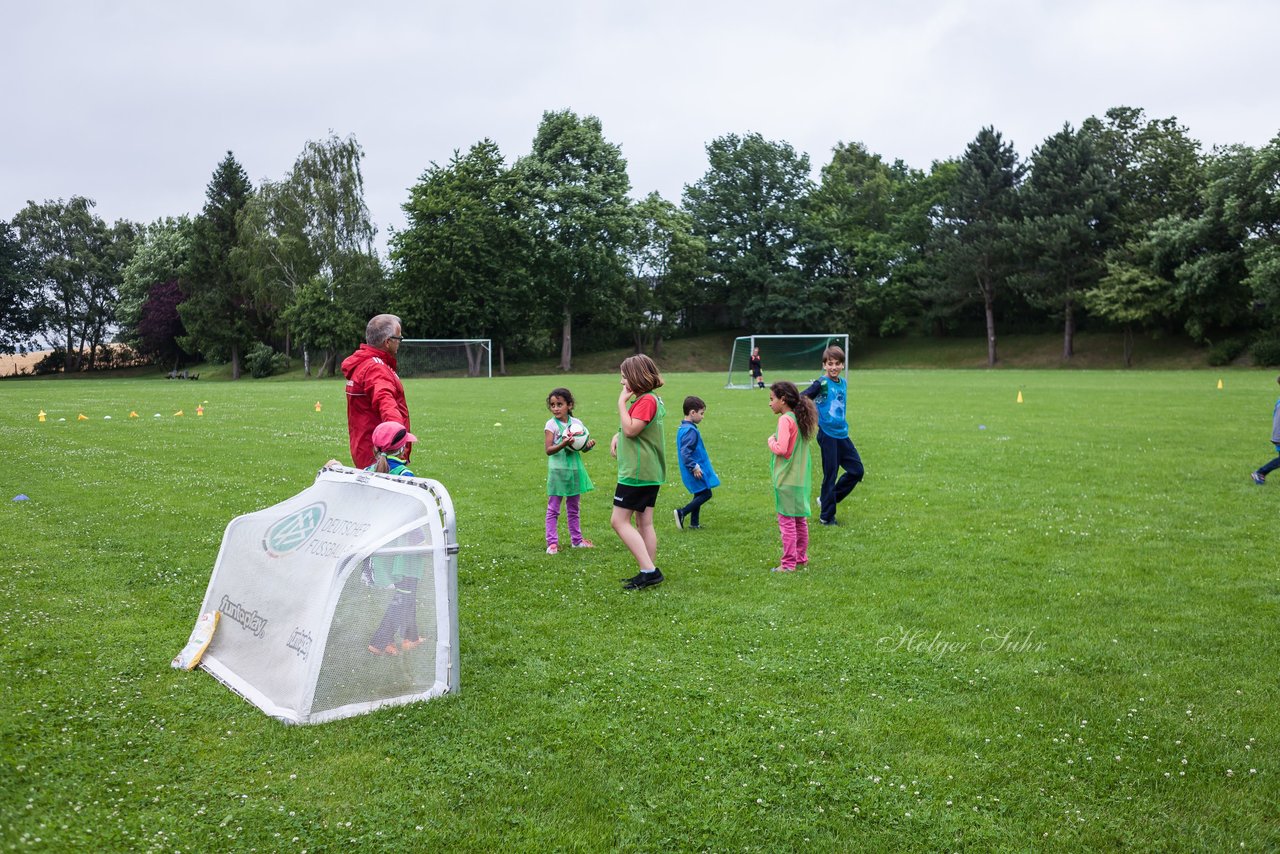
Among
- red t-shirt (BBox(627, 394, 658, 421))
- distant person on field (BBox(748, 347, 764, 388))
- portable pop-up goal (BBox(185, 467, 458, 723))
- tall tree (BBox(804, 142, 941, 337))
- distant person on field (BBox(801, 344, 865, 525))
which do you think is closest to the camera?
portable pop-up goal (BBox(185, 467, 458, 723))

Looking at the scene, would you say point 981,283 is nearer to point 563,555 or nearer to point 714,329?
point 714,329

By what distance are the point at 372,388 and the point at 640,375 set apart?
85.8 inches

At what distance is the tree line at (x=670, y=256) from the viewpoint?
55719 millimetres

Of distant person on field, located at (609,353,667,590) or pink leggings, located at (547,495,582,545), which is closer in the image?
distant person on field, located at (609,353,667,590)

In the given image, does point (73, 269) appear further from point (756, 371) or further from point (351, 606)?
point (351, 606)

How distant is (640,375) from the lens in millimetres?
7270

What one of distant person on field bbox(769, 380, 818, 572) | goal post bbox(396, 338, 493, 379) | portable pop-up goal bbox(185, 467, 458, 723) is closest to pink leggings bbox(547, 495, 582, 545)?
distant person on field bbox(769, 380, 818, 572)

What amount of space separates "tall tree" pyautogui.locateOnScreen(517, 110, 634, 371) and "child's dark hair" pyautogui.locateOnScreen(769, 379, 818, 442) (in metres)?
53.9

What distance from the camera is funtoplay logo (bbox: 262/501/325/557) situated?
205 inches

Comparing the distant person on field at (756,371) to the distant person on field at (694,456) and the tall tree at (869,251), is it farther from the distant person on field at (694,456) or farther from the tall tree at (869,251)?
the tall tree at (869,251)

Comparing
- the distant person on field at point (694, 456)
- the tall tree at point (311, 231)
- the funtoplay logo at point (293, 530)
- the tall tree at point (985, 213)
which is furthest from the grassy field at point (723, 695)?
the tall tree at point (985, 213)

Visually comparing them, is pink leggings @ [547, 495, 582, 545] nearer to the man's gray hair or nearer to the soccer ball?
the soccer ball

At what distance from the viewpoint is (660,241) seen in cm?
6862

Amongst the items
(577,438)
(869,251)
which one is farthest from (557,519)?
(869,251)
